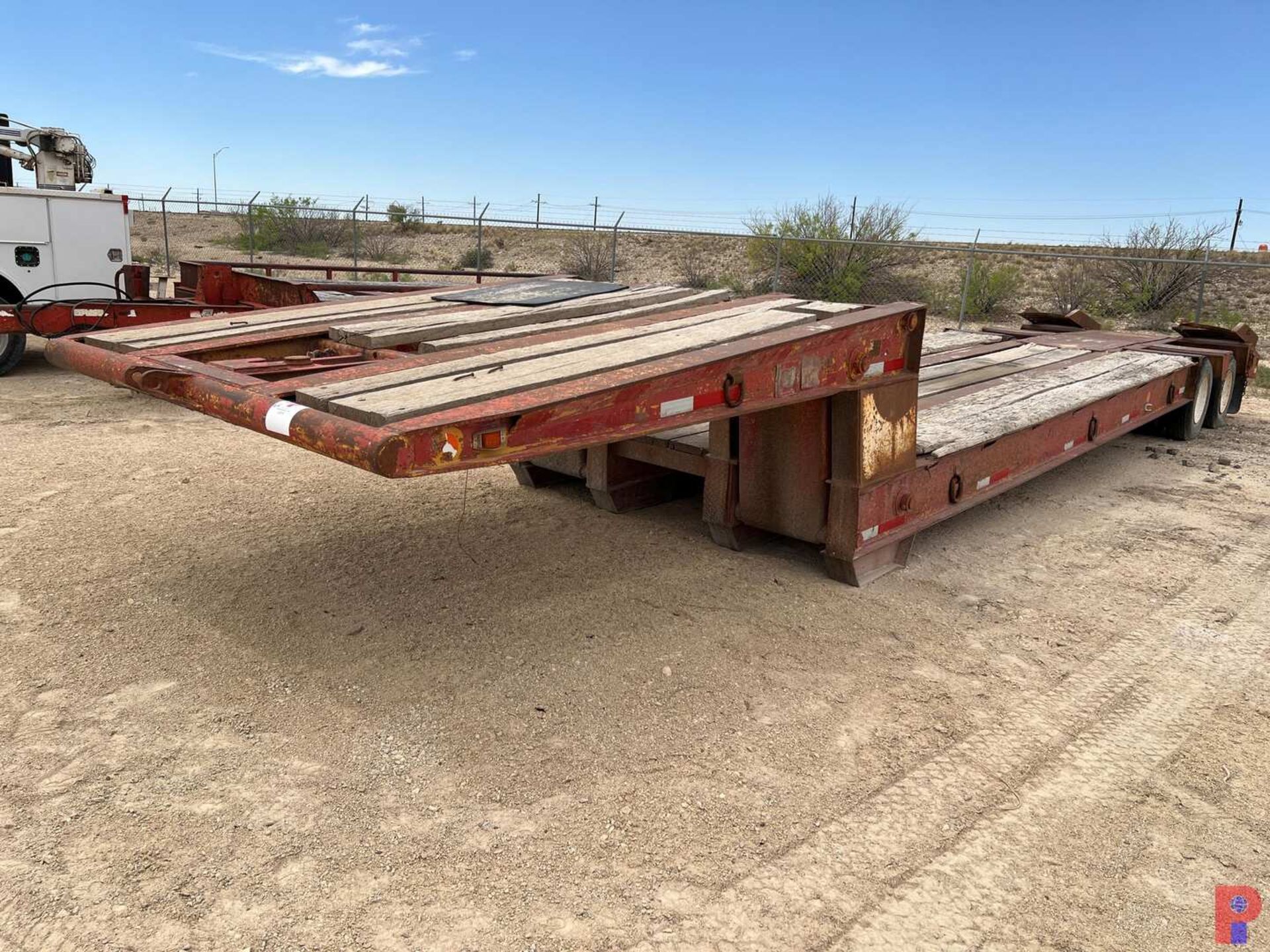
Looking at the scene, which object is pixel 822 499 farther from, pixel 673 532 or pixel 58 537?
pixel 58 537

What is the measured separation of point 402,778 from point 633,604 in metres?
1.51

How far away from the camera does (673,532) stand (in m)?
5.11

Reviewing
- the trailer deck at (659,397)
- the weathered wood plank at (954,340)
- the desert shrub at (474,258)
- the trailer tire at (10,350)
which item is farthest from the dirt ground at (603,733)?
the desert shrub at (474,258)

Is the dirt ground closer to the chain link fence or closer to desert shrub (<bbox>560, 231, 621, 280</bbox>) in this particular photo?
the chain link fence

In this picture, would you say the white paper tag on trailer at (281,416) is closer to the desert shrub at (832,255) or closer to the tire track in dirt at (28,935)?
the tire track in dirt at (28,935)

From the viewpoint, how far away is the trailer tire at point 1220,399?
27.7ft

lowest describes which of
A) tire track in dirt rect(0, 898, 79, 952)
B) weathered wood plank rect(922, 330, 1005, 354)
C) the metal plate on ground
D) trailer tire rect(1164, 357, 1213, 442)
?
tire track in dirt rect(0, 898, 79, 952)

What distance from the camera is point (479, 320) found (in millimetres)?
4191

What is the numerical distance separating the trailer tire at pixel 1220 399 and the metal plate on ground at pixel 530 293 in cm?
593

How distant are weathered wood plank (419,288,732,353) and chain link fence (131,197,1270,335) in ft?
22.8

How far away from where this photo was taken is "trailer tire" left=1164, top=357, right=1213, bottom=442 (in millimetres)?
7930

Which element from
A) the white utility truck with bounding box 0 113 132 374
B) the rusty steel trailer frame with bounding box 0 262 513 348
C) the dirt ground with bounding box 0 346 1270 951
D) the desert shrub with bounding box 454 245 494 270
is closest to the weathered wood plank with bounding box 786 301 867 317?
the dirt ground with bounding box 0 346 1270 951

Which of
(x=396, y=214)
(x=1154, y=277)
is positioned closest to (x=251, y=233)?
(x=396, y=214)

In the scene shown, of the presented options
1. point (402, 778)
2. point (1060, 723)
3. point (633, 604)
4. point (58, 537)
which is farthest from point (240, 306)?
point (1060, 723)
